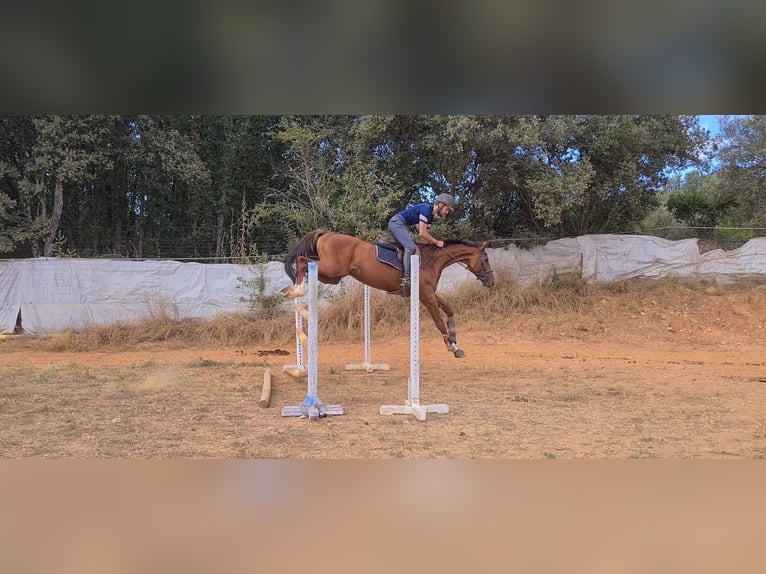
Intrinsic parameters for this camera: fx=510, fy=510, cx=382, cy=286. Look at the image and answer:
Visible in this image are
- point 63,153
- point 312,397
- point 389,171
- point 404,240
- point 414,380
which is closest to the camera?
point 312,397

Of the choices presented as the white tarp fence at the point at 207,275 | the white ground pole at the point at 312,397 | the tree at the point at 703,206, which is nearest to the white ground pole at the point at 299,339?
the white ground pole at the point at 312,397

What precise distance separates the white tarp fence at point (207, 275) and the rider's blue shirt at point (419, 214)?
588cm

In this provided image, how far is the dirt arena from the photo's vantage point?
435 cm

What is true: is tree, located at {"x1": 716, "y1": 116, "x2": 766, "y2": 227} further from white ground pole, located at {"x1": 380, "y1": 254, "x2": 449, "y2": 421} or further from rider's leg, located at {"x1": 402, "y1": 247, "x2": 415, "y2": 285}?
white ground pole, located at {"x1": 380, "y1": 254, "x2": 449, "y2": 421}

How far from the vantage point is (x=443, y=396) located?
6555mm

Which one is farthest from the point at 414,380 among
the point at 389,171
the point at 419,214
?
the point at 389,171

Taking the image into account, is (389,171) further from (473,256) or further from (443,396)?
(443,396)

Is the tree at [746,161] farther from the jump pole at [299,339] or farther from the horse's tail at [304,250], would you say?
the jump pole at [299,339]

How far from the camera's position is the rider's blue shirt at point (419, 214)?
6.49m

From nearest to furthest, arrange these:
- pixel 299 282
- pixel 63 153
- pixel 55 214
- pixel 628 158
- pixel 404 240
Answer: pixel 299 282, pixel 404 240, pixel 63 153, pixel 628 158, pixel 55 214

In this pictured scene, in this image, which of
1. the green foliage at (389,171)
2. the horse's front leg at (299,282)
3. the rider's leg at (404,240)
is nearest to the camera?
the horse's front leg at (299,282)

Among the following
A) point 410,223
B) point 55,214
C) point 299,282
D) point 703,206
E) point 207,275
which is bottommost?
point 299,282

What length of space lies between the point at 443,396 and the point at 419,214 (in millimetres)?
2363

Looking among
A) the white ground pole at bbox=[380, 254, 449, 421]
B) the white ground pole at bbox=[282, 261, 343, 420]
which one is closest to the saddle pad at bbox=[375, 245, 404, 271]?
the white ground pole at bbox=[380, 254, 449, 421]
